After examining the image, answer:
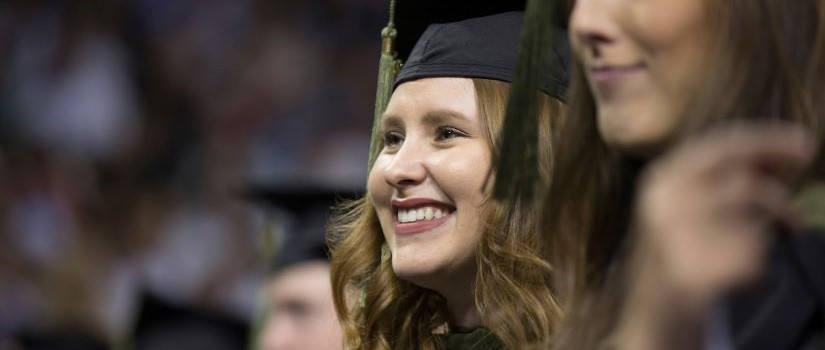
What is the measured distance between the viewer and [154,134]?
A: 19.8ft

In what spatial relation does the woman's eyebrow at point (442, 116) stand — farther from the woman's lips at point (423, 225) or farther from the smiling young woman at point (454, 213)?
the woman's lips at point (423, 225)

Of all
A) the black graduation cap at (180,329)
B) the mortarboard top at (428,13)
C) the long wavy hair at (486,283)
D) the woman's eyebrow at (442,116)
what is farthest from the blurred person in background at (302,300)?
the woman's eyebrow at (442,116)

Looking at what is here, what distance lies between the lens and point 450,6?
2.65 metres

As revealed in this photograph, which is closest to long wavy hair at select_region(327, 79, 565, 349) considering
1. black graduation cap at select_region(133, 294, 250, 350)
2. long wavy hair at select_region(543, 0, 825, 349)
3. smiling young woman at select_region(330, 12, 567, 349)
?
smiling young woman at select_region(330, 12, 567, 349)

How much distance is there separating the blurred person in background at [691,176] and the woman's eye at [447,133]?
0.74 meters

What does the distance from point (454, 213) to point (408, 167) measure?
0.11m

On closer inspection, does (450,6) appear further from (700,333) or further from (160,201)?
(160,201)

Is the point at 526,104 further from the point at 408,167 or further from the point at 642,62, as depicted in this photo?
the point at 408,167

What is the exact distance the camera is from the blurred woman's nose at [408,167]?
247 centimetres

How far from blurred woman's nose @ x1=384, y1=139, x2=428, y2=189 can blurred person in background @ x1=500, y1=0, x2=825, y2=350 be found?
0.73 metres

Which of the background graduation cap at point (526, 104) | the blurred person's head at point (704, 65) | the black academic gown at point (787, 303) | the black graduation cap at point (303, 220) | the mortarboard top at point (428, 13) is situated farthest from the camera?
the black graduation cap at point (303, 220)

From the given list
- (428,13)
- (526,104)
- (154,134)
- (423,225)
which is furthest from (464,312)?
(154,134)

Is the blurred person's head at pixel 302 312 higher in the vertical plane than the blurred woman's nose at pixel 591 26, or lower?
lower

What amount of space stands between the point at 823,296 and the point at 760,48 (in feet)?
0.91
